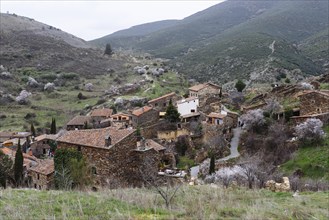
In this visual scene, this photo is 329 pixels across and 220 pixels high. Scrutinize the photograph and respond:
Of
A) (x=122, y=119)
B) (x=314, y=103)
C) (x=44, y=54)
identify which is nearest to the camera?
(x=314, y=103)

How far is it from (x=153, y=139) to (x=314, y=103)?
16030 millimetres

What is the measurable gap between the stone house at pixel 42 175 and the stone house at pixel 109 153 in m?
7.38

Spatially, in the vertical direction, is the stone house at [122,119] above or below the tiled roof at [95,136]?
below

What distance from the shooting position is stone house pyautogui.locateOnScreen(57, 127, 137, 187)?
19250 millimetres

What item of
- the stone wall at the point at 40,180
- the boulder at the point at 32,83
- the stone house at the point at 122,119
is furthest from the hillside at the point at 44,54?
the stone wall at the point at 40,180

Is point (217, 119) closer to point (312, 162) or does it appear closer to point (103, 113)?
point (312, 162)

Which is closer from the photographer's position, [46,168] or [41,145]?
[46,168]

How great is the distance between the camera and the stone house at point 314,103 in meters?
31.0

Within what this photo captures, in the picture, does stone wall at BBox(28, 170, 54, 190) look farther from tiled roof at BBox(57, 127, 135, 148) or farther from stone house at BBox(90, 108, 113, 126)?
stone house at BBox(90, 108, 113, 126)

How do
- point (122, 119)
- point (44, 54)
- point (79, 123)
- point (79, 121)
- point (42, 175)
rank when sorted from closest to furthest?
point (42, 175)
point (122, 119)
point (79, 123)
point (79, 121)
point (44, 54)

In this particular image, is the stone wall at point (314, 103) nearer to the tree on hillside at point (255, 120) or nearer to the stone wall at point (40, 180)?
the tree on hillside at point (255, 120)

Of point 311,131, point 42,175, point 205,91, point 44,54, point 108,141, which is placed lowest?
point 42,175

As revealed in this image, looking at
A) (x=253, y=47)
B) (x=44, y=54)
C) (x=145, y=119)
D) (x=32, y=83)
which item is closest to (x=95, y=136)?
(x=145, y=119)

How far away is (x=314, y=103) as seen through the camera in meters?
31.3
